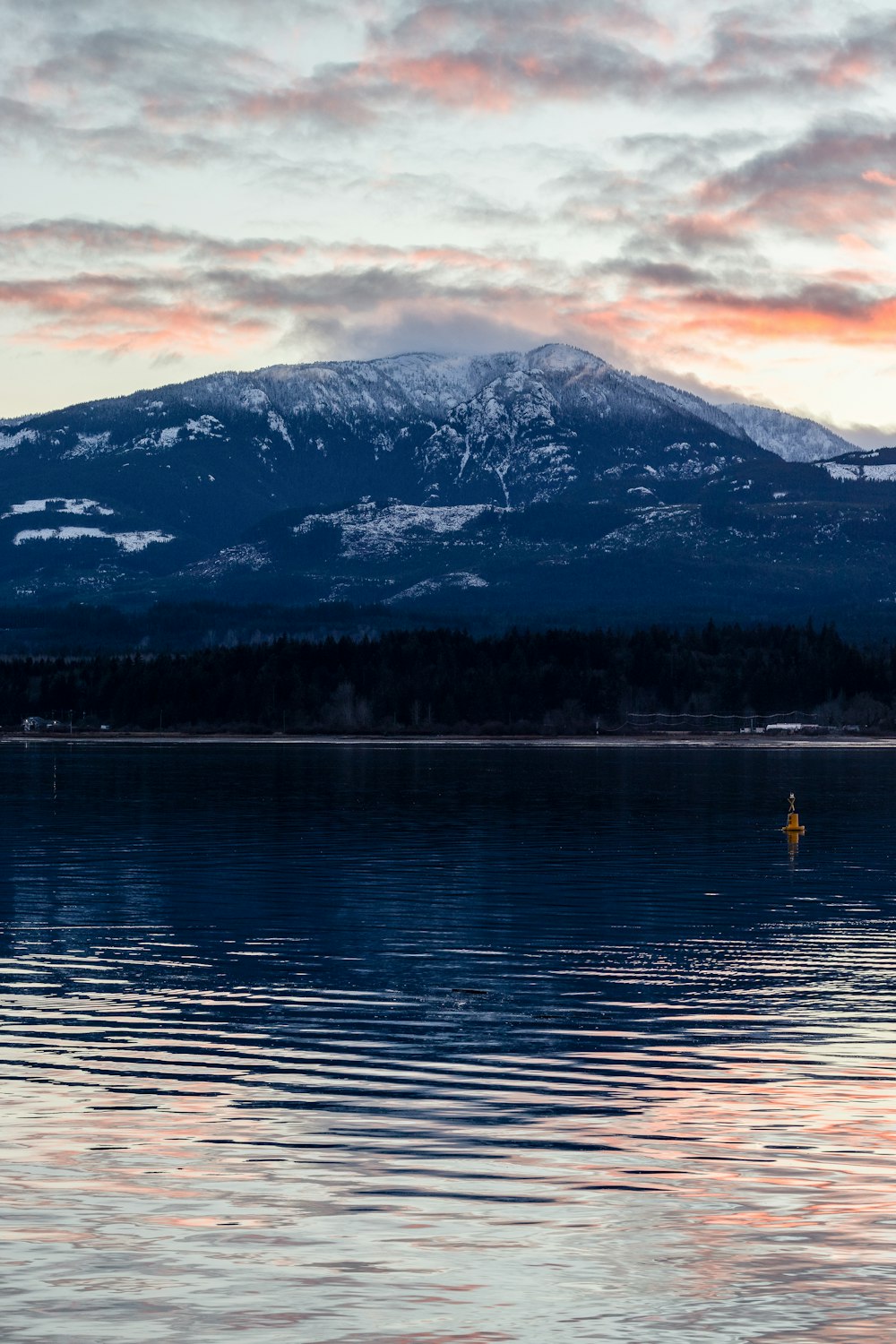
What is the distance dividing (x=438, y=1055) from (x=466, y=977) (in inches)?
470

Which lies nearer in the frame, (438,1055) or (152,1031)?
(438,1055)

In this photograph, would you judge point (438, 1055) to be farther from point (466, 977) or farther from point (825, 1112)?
point (466, 977)

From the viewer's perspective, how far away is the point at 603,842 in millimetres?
100188

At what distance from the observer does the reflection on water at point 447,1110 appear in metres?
20.2

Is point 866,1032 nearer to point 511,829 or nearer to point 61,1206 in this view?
point 61,1206

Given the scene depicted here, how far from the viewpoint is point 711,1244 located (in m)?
22.2

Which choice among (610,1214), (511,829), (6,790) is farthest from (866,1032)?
(6,790)

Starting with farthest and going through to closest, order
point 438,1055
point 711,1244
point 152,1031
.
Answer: point 152,1031
point 438,1055
point 711,1244

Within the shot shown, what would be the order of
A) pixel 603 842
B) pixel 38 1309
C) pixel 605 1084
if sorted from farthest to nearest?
1. pixel 603 842
2. pixel 605 1084
3. pixel 38 1309

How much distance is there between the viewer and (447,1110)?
100 feet

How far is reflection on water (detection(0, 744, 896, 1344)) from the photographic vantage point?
66.2 ft

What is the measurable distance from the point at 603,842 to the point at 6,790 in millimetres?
75846

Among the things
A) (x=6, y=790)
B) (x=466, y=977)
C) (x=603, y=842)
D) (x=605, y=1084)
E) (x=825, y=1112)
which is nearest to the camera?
(x=825, y=1112)

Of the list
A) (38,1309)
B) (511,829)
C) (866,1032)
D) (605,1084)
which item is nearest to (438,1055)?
(605,1084)
